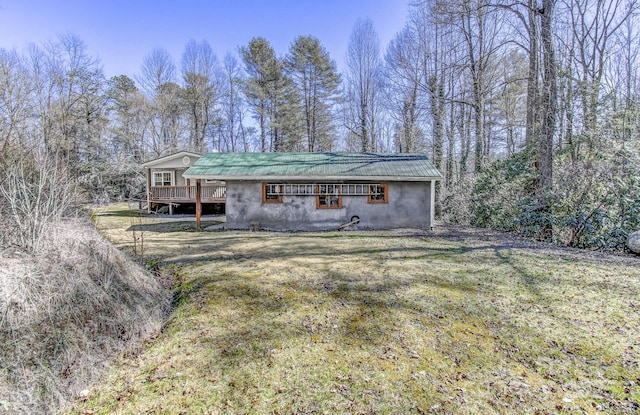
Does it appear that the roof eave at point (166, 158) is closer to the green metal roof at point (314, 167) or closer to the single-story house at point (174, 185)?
the single-story house at point (174, 185)

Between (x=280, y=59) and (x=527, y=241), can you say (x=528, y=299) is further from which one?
(x=280, y=59)

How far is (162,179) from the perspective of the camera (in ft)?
61.0

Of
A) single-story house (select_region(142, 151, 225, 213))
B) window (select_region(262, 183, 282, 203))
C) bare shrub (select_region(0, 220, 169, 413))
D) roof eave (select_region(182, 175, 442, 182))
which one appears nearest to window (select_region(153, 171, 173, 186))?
single-story house (select_region(142, 151, 225, 213))

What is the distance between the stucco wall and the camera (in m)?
11.4

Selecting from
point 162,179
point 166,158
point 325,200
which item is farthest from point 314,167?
point 162,179

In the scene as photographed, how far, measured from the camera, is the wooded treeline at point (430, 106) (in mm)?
8672

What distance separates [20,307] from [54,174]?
205 centimetres

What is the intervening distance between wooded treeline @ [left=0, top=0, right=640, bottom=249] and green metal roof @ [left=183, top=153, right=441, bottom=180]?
327 cm

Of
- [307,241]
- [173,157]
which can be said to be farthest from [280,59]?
[307,241]

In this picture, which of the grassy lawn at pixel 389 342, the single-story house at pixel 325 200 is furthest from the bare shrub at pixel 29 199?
the single-story house at pixel 325 200

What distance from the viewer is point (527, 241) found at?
900 centimetres

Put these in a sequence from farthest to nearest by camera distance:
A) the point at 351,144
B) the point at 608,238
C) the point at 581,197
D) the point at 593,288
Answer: the point at 351,144 < the point at 581,197 < the point at 608,238 < the point at 593,288

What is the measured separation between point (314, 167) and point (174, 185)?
10598mm

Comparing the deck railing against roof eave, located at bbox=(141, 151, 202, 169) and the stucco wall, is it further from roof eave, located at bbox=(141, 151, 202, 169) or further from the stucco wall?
the stucco wall
